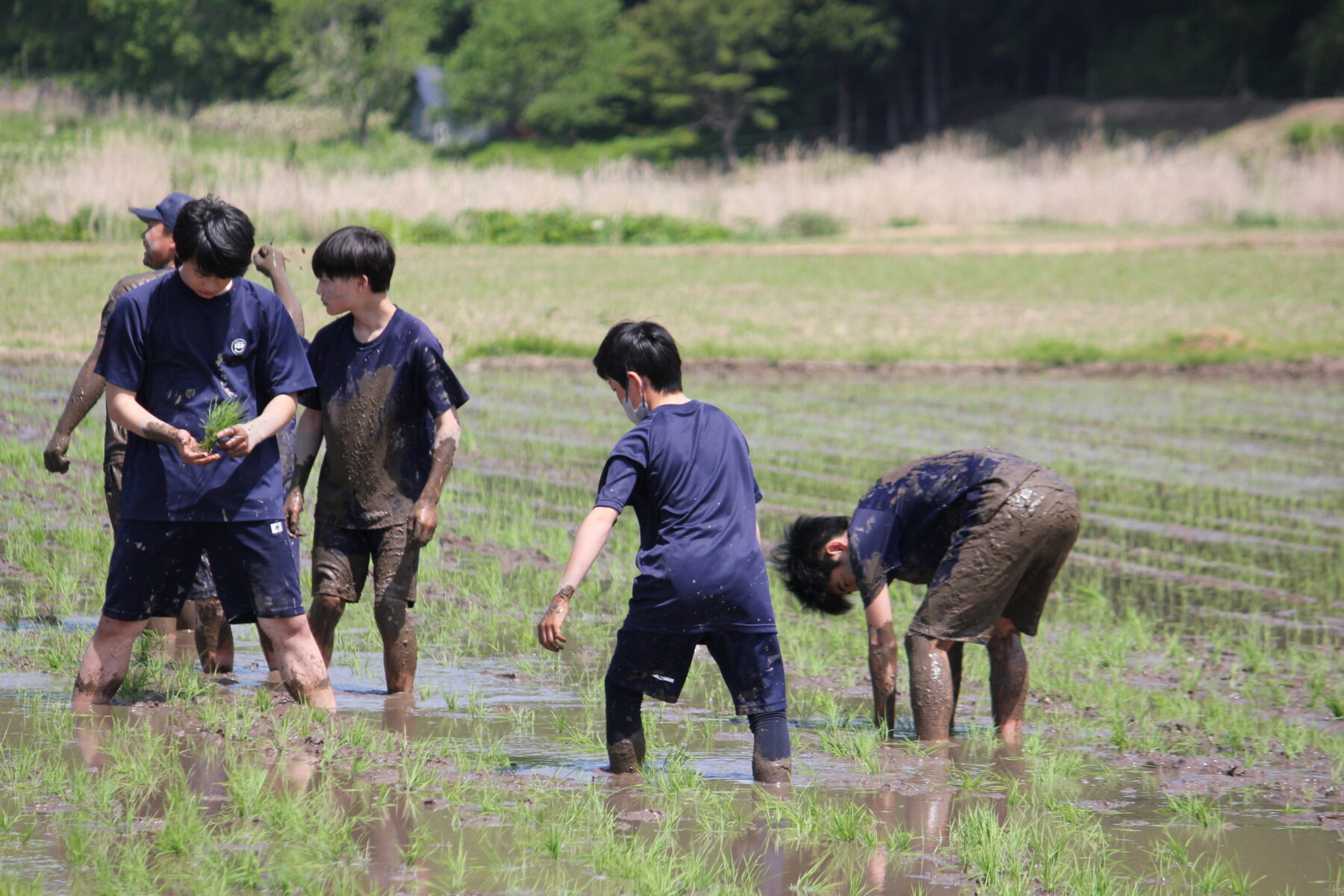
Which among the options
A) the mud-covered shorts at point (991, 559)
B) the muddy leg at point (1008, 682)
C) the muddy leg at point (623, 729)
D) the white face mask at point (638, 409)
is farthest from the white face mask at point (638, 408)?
the muddy leg at point (1008, 682)

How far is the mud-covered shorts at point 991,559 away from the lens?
18.7 ft

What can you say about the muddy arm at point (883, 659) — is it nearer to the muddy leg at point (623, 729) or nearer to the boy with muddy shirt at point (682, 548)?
the boy with muddy shirt at point (682, 548)

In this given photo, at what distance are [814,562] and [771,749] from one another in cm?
105

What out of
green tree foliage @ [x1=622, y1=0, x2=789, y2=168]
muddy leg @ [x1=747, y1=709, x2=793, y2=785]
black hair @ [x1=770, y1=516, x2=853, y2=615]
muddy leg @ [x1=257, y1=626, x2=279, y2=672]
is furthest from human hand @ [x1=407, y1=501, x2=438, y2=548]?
green tree foliage @ [x1=622, y1=0, x2=789, y2=168]

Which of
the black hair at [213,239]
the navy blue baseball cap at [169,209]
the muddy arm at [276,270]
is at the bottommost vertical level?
the muddy arm at [276,270]

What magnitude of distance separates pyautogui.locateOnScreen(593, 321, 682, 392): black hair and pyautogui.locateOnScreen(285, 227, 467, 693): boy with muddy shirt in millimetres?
1124

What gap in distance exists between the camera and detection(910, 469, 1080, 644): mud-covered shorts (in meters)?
5.71

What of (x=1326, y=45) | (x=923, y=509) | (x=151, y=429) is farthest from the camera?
(x=1326, y=45)

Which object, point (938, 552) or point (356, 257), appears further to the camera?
point (938, 552)

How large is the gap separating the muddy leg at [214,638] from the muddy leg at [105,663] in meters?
0.81

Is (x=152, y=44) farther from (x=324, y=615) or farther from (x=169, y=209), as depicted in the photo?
(x=324, y=615)

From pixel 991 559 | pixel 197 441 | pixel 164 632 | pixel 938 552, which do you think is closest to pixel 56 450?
pixel 164 632

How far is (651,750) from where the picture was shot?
5488 millimetres

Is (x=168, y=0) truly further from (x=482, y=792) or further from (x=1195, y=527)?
(x=482, y=792)
